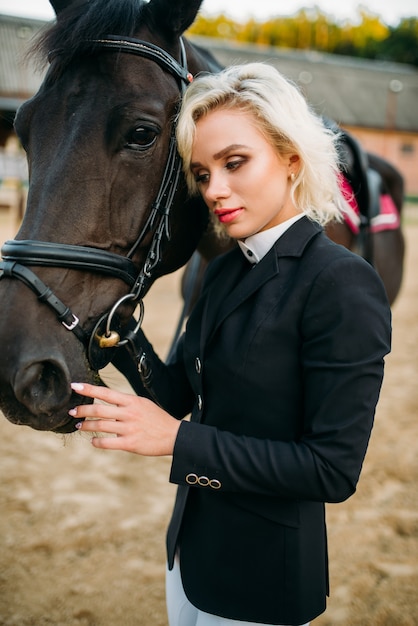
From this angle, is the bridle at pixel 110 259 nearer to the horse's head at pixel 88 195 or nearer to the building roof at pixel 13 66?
the horse's head at pixel 88 195

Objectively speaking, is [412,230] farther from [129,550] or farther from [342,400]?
[342,400]

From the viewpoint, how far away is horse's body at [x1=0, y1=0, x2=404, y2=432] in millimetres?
1310

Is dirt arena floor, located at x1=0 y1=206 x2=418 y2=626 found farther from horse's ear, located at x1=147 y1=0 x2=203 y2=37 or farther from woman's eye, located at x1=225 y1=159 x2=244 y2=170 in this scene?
horse's ear, located at x1=147 y1=0 x2=203 y2=37

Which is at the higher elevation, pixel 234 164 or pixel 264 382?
pixel 234 164

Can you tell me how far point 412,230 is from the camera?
59.8 ft

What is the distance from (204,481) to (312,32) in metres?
56.6

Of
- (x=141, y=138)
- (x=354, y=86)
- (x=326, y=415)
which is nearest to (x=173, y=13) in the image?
(x=141, y=138)

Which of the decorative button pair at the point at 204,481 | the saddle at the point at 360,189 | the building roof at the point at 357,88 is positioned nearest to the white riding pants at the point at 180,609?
the decorative button pair at the point at 204,481

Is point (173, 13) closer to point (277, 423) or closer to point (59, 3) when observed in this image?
point (59, 3)

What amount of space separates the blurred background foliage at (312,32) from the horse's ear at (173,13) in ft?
169

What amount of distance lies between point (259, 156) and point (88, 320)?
62 cm

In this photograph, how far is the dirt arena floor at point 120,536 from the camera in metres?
2.61

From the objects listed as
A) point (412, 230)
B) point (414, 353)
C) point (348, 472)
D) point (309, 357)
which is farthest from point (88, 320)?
point (412, 230)

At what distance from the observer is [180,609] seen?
1539 mm
